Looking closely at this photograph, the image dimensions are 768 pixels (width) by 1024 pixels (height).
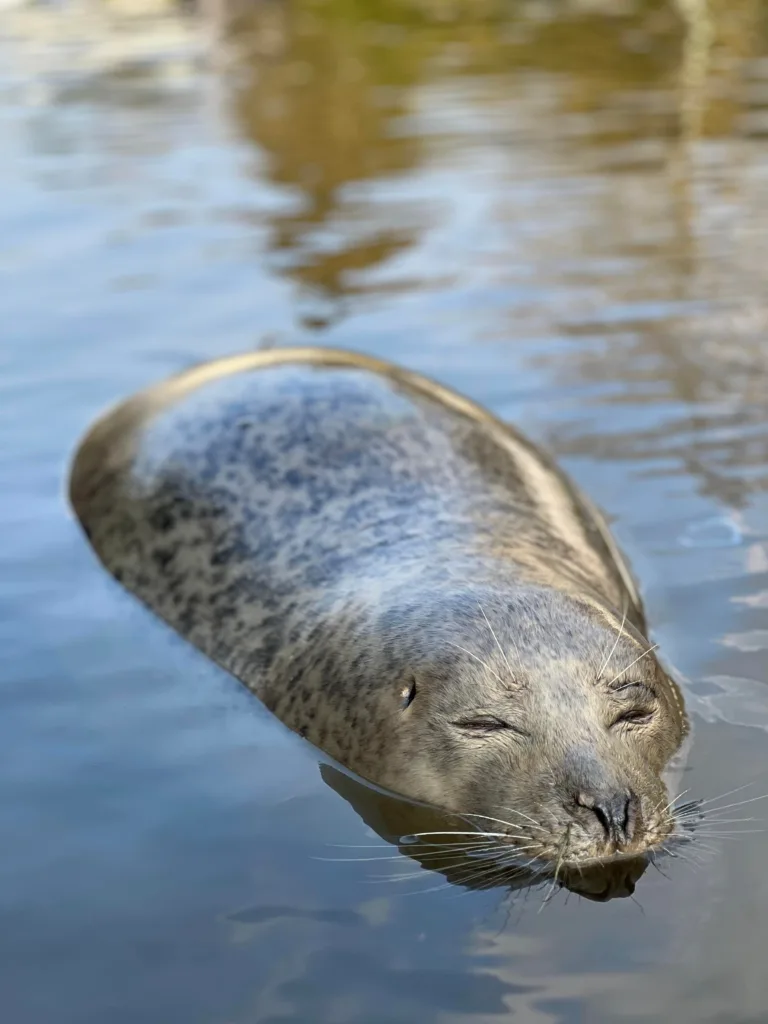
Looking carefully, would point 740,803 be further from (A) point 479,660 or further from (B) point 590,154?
(B) point 590,154

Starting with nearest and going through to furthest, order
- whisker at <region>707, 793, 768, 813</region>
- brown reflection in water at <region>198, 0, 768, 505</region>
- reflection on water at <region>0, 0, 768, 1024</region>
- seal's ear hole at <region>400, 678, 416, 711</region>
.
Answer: reflection on water at <region>0, 0, 768, 1024</region>, whisker at <region>707, 793, 768, 813</region>, seal's ear hole at <region>400, 678, 416, 711</region>, brown reflection in water at <region>198, 0, 768, 505</region>

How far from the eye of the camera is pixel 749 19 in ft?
52.7

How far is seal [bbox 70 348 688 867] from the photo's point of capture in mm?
3615

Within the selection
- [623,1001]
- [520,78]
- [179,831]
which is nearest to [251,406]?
[179,831]

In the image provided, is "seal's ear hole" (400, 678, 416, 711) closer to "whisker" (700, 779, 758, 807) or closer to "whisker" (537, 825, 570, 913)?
"whisker" (537, 825, 570, 913)

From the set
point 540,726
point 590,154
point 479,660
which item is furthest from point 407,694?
point 590,154

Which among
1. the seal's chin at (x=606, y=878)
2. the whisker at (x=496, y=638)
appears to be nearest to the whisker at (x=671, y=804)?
the seal's chin at (x=606, y=878)

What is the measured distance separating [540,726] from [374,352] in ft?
12.2

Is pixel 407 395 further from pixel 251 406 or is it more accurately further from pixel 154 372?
pixel 154 372

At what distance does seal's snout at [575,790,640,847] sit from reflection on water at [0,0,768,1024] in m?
0.13

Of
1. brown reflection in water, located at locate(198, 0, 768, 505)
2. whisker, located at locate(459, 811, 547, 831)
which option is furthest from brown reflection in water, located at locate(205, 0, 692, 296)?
whisker, located at locate(459, 811, 547, 831)

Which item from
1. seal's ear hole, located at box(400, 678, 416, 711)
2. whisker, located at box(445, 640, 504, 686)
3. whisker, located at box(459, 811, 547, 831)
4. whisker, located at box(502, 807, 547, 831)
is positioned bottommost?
whisker, located at box(459, 811, 547, 831)

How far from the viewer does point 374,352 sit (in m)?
7.07

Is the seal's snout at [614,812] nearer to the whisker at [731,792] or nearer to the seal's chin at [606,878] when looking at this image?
the seal's chin at [606,878]
